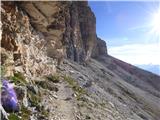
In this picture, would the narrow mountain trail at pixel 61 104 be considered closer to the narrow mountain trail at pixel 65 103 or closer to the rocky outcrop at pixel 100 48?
the narrow mountain trail at pixel 65 103

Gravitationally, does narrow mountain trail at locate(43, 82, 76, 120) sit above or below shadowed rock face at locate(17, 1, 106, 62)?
below

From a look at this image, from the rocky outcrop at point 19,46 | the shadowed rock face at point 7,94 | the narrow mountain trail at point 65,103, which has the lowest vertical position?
the narrow mountain trail at point 65,103

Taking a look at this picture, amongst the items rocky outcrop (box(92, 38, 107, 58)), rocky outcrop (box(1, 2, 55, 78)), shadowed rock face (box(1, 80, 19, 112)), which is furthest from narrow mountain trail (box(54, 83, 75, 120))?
rocky outcrop (box(92, 38, 107, 58))

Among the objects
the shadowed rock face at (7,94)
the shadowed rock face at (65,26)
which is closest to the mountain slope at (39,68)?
the shadowed rock face at (65,26)

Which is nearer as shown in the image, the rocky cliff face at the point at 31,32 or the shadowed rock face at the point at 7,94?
the shadowed rock face at the point at 7,94

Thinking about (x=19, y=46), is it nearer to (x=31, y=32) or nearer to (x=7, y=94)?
(x=31, y=32)

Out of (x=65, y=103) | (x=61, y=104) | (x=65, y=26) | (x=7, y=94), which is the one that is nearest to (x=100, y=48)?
(x=65, y=26)

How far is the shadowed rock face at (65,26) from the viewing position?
46562mm

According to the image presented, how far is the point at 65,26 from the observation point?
92625 mm

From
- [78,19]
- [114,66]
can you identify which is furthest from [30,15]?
[114,66]

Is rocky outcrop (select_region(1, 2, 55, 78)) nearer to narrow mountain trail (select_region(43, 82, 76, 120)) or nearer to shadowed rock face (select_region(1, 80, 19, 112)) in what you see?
narrow mountain trail (select_region(43, 82, 76, 120))

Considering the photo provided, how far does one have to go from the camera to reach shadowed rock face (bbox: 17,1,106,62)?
46.6 meters

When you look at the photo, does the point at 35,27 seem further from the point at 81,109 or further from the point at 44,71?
the point at 81,109

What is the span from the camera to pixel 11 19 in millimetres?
37438
